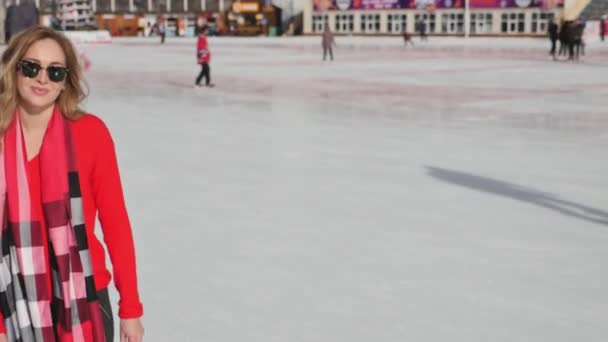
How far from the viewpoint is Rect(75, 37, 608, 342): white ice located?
175 inches

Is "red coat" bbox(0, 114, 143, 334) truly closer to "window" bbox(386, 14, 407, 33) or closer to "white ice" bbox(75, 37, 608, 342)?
"white ice" bbox(75, 37, 608, 342)

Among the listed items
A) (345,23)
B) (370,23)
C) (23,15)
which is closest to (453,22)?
(370,23)

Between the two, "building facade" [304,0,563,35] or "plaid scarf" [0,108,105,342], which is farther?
"building facade" [304,0,563,35]

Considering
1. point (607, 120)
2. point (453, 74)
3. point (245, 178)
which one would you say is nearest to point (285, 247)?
point (245, 178)

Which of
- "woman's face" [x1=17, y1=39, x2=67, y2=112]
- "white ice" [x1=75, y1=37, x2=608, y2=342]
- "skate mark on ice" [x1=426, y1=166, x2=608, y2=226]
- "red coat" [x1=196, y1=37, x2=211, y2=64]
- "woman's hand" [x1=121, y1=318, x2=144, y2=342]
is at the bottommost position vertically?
"skate mark on ice" [x1=426, y1=166, x2=608, y2=226]

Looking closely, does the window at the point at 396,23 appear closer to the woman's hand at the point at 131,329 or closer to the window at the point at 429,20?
the window at the point at 429,20

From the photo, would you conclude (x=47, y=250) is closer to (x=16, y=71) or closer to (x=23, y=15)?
(x=16, y=71)

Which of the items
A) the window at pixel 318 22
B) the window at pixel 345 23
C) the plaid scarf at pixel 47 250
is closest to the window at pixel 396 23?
the window at pixel 345 23

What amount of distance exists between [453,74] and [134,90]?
9.14 m

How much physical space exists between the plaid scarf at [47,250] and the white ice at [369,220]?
1919 millimetres

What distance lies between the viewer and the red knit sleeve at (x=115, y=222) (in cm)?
227

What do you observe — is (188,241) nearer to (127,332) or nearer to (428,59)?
(127,332)

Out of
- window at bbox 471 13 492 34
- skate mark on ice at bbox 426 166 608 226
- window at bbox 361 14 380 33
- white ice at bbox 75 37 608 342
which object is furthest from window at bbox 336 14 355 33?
skate mark on ice at bbox 426 166 608 226

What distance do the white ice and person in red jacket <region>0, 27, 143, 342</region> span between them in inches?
74.6
